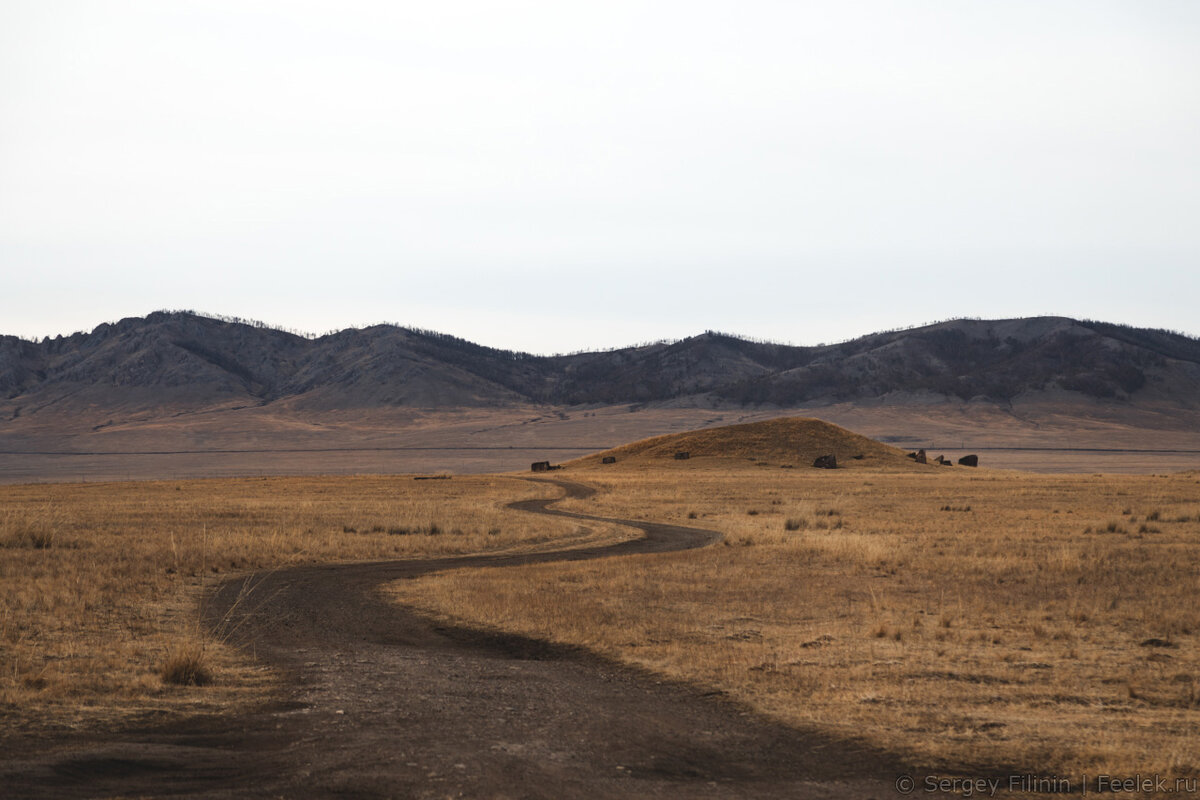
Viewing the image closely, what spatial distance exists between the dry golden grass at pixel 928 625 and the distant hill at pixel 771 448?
5347 centimetres

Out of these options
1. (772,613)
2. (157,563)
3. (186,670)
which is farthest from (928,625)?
(157,563)

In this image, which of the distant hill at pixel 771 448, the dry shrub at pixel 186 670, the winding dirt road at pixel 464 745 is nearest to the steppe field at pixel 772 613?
the dry shrub at pixel 186 670

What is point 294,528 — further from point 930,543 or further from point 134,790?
point 134,790

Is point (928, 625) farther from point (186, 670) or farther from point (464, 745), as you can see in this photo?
point (186, 670)

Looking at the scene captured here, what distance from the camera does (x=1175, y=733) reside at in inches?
395

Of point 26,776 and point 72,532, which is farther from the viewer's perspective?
point 72,532

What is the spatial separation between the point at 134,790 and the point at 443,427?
621ft

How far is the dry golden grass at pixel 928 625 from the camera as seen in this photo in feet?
34.0

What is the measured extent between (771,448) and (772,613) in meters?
75.6

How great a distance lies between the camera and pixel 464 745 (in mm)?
9422

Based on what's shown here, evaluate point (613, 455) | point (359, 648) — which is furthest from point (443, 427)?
point (359, 648)

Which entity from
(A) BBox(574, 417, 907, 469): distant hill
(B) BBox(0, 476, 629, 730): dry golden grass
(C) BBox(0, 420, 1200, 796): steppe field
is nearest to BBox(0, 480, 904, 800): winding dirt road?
(C) BBox(0, 420, 1200, 796): steppe field

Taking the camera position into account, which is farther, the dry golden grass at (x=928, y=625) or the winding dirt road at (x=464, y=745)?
the dry golden grass at (x=928, y=625)

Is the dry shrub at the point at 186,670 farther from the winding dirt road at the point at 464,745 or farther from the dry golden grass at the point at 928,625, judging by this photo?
the dry golden grass at the point at 928,625
